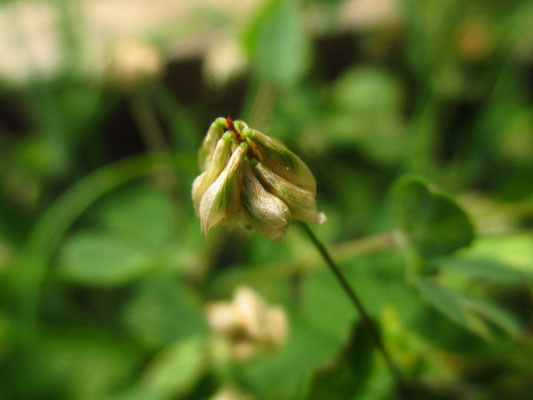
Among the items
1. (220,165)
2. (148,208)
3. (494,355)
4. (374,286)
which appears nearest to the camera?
(220,165)

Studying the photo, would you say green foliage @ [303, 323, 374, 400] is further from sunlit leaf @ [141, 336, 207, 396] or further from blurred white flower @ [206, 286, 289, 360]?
sunlit leaf @ [141, 336, 207, 396]

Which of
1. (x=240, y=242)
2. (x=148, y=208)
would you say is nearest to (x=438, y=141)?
(x=240, y=242)

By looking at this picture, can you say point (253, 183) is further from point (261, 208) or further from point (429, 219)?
point (429, 219)

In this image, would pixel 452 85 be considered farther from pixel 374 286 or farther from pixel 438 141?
pixel 374 286

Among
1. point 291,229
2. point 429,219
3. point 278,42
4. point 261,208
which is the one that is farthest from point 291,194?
point 278,42

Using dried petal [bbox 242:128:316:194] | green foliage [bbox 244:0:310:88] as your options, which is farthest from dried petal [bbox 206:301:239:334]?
green foliage [bbox 244:0:310:88]

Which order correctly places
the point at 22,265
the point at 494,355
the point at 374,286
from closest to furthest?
the point at 494,355, the point at 374,286, the point at 22,265
